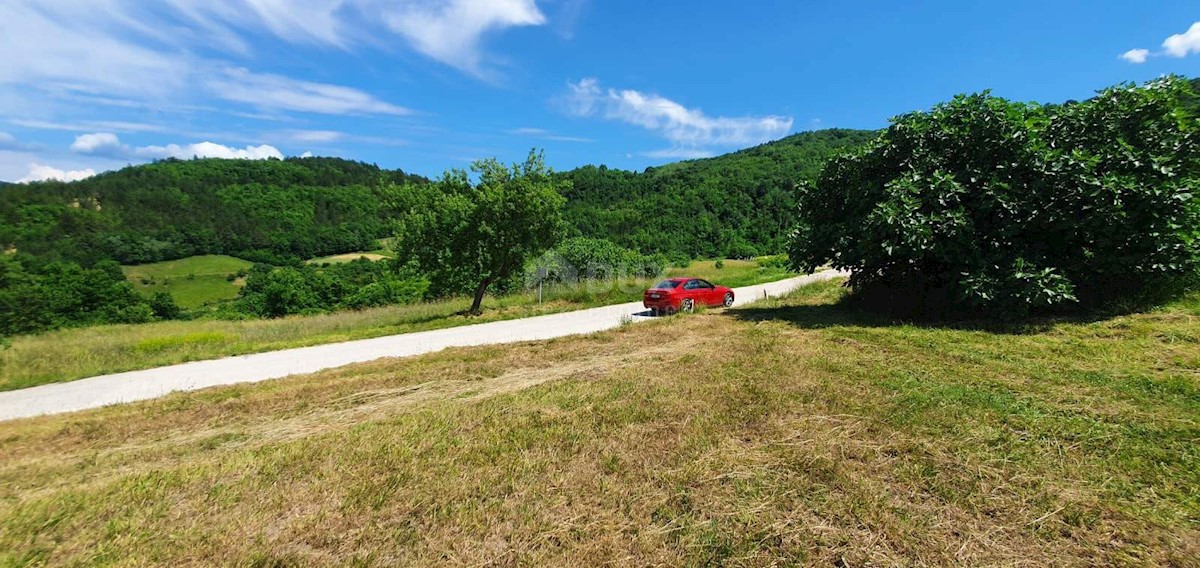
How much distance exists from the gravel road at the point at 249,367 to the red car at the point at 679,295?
237 centimetres

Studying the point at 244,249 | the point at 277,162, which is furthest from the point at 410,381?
the point at 277,162

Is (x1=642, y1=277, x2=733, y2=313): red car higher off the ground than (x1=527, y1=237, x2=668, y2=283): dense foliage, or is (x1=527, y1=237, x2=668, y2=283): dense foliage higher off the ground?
(x1=527, y1=237, x2=668, y2=283): dense foliage

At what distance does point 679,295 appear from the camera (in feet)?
60.1

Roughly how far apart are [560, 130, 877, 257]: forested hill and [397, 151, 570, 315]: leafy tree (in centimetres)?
7147

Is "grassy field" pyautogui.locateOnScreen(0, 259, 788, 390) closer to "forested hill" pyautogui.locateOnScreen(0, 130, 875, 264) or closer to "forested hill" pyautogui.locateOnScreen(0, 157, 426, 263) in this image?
"forested hill" pyautogui.locateOnScreen(0, 130, 875, 264)

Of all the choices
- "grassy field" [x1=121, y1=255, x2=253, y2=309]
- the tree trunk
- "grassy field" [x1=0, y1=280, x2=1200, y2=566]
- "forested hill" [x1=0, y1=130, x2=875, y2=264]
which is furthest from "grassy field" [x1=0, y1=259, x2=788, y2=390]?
"forested hill" [x1=0, y1=130, x2=875, y2=264]

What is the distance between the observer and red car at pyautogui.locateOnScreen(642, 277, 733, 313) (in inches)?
714

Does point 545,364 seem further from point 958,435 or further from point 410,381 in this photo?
point 958,435

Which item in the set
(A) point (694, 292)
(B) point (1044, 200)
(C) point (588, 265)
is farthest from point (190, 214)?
(B) point (1044, 200)

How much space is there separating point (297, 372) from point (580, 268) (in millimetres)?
23722

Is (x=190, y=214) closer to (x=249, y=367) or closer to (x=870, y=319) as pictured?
(x=249, y=367)

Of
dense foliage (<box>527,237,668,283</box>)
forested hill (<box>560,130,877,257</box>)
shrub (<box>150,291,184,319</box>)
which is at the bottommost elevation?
shrub (<box>150,291,184,319</box>)

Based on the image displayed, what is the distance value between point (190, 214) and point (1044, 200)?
426 feet

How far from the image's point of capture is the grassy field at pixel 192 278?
64.9m
